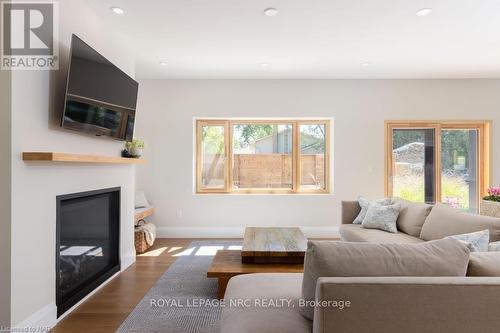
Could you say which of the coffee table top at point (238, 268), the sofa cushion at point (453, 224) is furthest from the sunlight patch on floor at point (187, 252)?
the sofa cushion at point (453, 224)

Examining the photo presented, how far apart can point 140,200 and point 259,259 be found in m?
2.60

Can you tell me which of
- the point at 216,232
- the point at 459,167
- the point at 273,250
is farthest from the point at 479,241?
the point at 459,167

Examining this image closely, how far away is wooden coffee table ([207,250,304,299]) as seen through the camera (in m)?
2.43

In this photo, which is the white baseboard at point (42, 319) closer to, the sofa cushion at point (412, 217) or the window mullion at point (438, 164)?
the sofa cushion at point (412, 217)

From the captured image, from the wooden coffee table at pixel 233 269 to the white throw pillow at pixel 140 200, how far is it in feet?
7.39

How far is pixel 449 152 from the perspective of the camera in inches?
191

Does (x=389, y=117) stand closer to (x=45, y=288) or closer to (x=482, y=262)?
(x=482, y=262)

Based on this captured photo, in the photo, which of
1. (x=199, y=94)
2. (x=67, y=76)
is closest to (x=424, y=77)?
(x=199, y=94)

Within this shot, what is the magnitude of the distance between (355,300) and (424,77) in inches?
186

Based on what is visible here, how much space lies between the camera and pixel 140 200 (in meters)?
4.53

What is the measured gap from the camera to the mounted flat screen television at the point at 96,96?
217 centimetres

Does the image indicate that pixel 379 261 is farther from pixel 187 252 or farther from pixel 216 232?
pixel 216 232

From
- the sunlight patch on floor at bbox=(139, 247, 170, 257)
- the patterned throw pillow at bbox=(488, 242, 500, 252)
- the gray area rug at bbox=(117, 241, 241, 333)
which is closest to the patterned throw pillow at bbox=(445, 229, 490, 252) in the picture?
the patterned throw pillow at bbox=(488, 242, 500, 252)

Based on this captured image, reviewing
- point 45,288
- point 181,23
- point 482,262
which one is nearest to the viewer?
point 482,262
